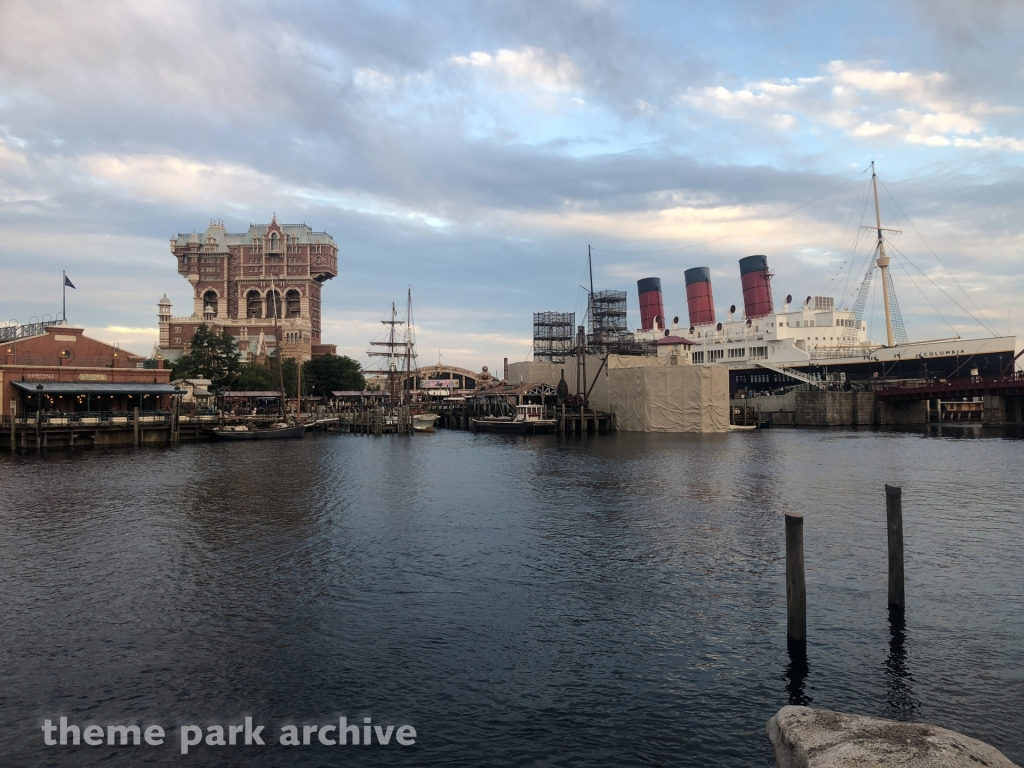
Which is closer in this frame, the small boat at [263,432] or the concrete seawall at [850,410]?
the small boat at [263,432]

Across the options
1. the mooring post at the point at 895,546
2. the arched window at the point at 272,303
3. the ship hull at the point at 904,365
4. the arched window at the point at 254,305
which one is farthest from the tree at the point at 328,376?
the mooring post at the point at 895,546

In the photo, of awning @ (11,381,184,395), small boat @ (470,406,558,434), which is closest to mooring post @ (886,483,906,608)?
small boat @ (470,406,558,434)

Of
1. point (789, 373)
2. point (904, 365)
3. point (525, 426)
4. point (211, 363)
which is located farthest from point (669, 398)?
point (211, 363)

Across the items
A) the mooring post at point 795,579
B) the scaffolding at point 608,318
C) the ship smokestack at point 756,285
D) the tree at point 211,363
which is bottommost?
the mooring post at point 795,579

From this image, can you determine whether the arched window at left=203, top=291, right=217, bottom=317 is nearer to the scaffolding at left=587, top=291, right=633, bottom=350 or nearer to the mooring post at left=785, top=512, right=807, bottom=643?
the scaffolding at left=587, top=291, right=633, bottom=350

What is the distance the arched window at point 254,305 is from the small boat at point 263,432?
7046cm

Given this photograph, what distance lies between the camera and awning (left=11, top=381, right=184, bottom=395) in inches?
2347

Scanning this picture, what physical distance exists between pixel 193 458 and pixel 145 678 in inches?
1647

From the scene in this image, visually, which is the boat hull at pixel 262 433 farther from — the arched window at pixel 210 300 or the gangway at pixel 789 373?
the arched window at pixel 210 300

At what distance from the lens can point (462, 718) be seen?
1176cm

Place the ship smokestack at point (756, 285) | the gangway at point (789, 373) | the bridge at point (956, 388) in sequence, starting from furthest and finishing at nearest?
the ship smokestack at point (756, 285) → the gangway at point (789, 373) → the bridge at point (956, 388)

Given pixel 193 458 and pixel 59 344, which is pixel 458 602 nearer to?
pixel 193 458

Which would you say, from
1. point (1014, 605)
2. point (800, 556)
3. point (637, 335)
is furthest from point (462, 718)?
point (637, 335)

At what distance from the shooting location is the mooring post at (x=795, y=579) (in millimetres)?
13680
